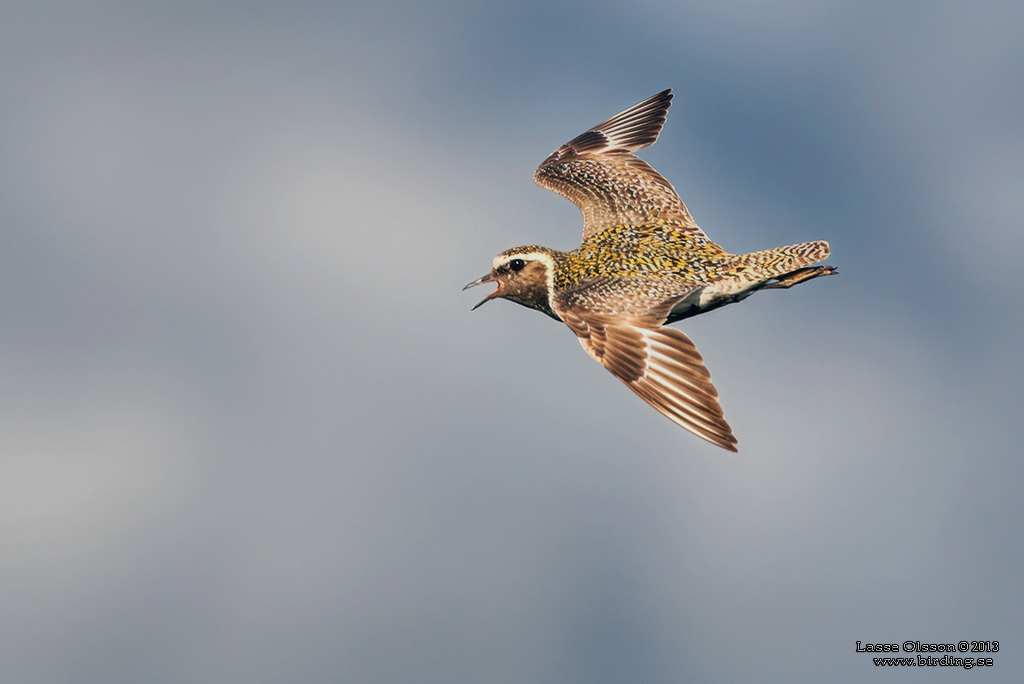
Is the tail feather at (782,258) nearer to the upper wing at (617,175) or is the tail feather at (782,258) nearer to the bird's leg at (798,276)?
the bird's leg at (798,276)

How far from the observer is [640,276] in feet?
59.0

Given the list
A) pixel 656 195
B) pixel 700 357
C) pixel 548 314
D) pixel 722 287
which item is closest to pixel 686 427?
pixel 700 357

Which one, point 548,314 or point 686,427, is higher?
point 548,314

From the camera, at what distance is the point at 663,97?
1045 inches

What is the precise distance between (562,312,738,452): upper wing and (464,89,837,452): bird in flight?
2 centimetres

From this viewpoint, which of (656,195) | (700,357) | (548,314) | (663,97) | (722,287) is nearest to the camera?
(700,357)

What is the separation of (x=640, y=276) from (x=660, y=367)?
3.12 m

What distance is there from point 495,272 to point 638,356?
5329 millimetres

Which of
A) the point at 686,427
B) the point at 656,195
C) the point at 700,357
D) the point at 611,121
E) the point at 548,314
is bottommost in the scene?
the point at 686,427

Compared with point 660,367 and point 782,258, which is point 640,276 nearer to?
point 660,367

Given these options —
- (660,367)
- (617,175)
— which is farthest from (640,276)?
(617,175)

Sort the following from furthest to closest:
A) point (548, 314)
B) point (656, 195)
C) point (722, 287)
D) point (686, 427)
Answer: point (656, 195)
point (548, 314)
point (722, 287)
point (686, 427)

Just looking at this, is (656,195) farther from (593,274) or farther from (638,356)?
(638,356)

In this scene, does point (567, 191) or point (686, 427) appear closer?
point (686, 427)
